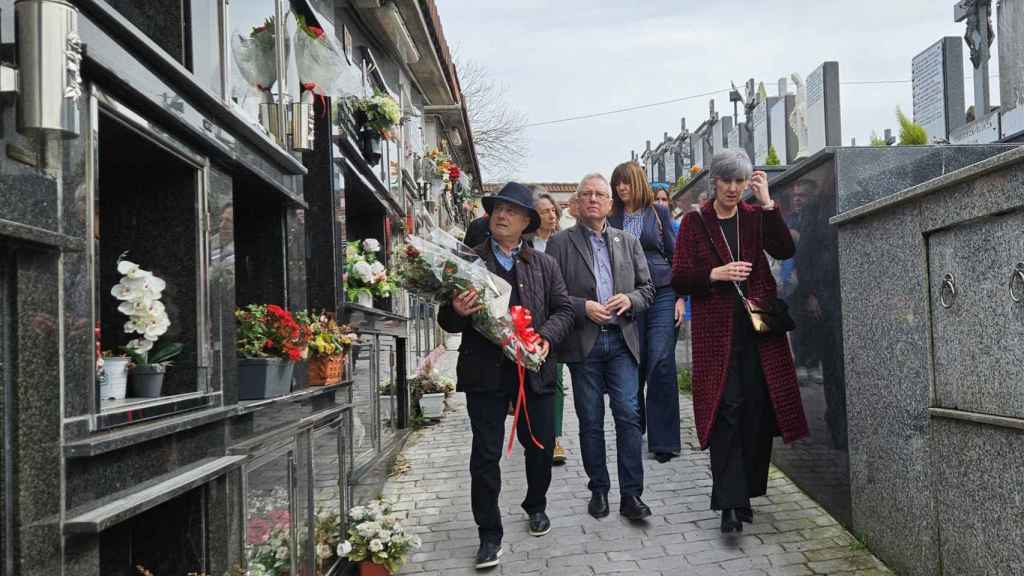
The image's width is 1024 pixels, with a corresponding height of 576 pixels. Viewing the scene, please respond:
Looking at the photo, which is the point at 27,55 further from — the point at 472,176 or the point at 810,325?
the point at 472,176

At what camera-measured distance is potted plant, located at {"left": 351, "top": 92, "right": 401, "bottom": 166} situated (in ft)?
24.5

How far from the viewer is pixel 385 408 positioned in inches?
317

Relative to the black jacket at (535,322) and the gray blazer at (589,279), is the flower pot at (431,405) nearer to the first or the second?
the gray blazer at (589,279)

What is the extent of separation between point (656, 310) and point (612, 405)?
101 centimetres

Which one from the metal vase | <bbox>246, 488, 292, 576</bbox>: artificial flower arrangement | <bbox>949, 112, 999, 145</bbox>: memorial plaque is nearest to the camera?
the metal vase

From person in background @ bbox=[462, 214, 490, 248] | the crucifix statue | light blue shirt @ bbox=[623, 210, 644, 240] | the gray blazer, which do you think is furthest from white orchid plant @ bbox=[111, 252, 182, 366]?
the crucifix statue

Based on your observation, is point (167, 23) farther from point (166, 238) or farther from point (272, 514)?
point (272, 514)

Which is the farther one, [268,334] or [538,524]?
[538,524]

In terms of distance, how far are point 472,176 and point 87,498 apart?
27.7 metres

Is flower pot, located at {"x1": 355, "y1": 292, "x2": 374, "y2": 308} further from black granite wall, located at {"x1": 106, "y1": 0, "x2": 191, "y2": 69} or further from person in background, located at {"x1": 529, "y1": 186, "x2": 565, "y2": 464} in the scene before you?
black granite wall, located at {"x1": 106, "y1": 0, "x2": 191, "y2": 69}

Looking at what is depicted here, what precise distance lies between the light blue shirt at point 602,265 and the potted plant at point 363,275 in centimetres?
171

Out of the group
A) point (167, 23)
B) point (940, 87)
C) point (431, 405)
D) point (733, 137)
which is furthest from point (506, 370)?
point (733, 137)

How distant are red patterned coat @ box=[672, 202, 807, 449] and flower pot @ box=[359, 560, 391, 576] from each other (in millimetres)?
1924

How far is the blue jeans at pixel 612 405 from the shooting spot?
550 cm
